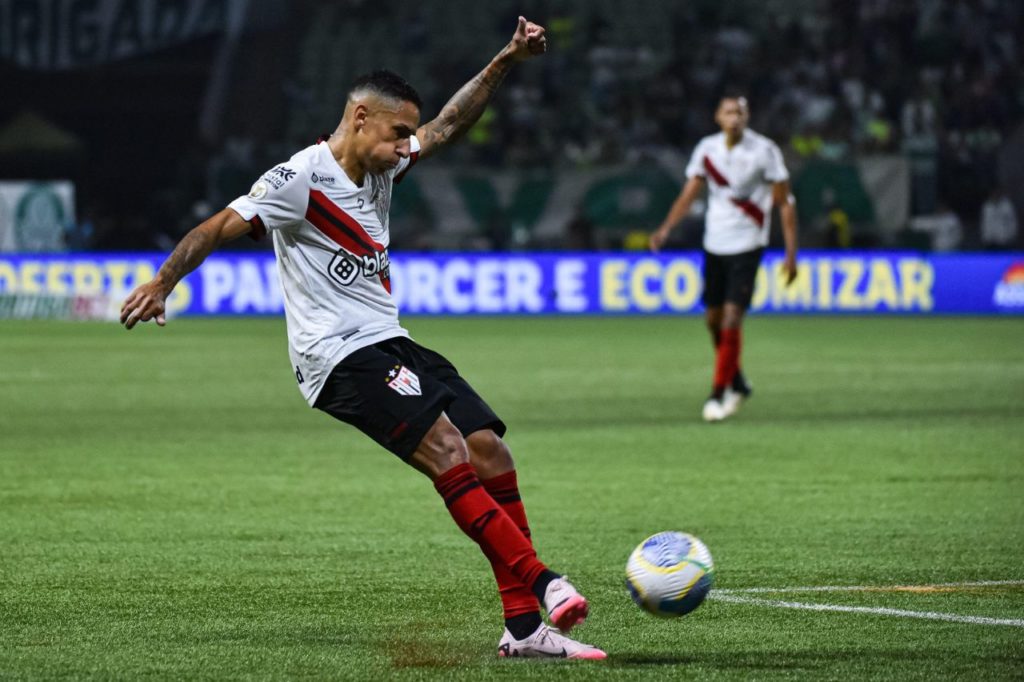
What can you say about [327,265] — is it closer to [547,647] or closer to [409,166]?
[409,166]

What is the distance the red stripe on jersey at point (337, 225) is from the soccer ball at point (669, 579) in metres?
1.38

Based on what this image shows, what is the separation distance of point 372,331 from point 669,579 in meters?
1.29

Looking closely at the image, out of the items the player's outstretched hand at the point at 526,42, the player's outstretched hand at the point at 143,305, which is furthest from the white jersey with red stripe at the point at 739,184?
the player's outstretched hand at the point at 143,305

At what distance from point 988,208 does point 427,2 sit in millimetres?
11570

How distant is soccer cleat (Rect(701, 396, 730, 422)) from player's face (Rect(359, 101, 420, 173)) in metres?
7.57

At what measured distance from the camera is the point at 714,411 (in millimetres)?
13172

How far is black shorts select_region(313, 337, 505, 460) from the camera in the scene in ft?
18.7

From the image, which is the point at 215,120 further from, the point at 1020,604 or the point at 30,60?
the point at 1020,604

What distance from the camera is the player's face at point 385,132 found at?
586 cm

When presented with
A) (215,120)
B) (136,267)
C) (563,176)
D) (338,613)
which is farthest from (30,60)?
(338,613)

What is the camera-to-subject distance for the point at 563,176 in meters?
28.0

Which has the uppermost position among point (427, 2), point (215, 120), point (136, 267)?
point (427, 2)

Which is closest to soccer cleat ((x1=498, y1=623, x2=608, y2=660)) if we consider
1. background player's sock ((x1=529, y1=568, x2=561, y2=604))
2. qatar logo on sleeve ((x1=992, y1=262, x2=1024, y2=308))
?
background player's sock ((x1=529, y1=568, x2=561, y2=604))

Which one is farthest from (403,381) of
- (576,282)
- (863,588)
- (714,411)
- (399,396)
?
(576,282)
